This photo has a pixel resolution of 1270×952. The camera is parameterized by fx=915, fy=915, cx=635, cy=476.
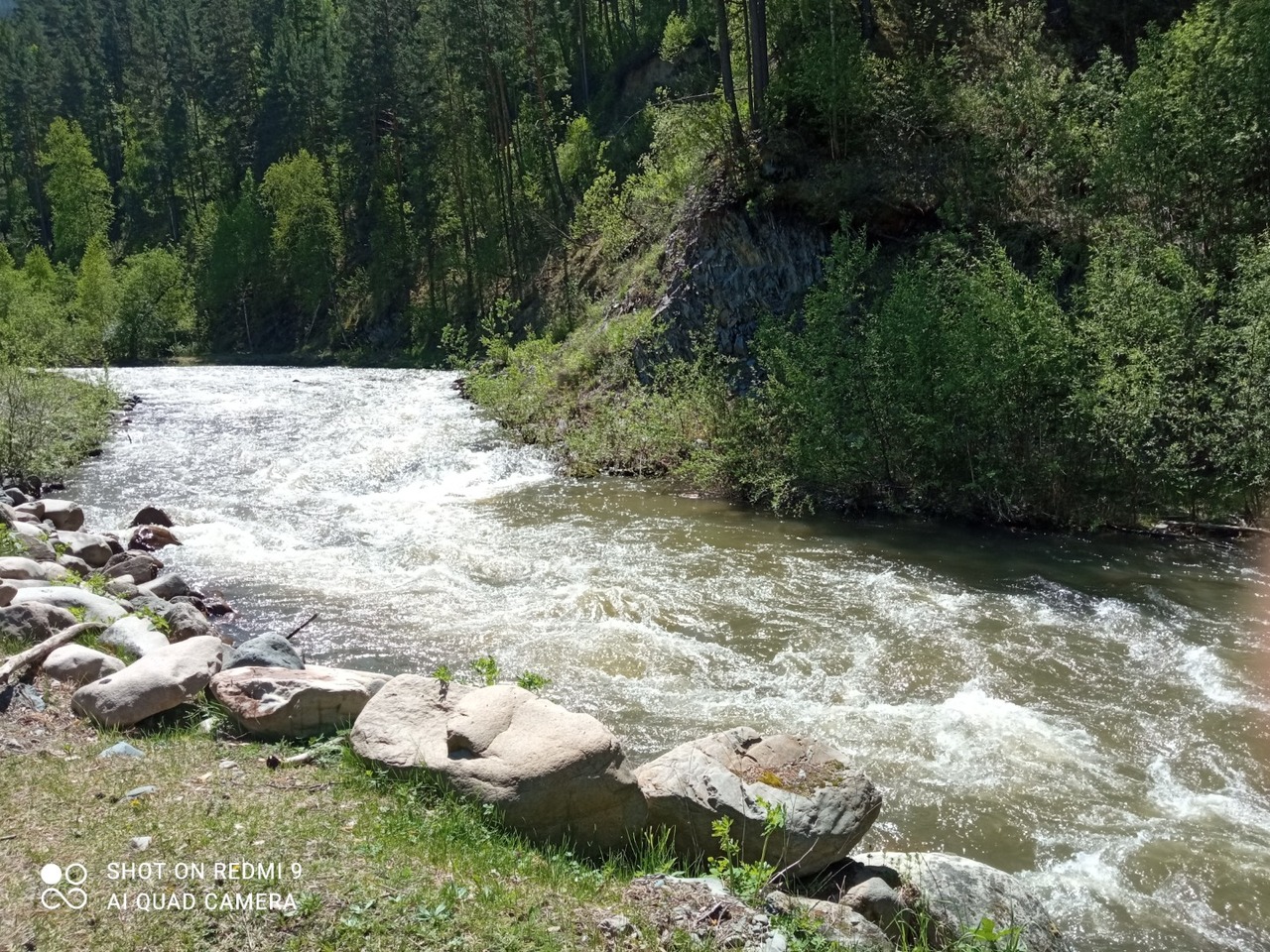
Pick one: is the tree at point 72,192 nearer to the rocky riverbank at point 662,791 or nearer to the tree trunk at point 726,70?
the tree trunk at point 726,70

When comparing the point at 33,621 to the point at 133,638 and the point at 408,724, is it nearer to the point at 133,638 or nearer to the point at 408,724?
the point at 133,638

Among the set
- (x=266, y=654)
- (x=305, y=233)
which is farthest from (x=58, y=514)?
(x=305, y=233)

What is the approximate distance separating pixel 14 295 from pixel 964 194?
46.2 meters

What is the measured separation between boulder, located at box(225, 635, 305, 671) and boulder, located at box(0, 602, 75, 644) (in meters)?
2.38

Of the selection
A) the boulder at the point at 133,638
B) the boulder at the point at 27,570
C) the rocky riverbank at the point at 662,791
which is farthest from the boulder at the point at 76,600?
the rocky riverbank at the point at 662,791

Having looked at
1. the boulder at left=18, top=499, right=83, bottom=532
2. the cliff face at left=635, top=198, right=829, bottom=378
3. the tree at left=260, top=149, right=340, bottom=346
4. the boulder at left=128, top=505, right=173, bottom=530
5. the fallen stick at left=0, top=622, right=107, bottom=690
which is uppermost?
the tree at left=260, top=149, right=340, bottom=346

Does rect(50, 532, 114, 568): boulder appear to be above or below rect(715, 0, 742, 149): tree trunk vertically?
below

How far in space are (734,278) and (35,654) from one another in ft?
56.0

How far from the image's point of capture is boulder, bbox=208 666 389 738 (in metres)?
6.94

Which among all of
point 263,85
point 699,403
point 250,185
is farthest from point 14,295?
point 699,403

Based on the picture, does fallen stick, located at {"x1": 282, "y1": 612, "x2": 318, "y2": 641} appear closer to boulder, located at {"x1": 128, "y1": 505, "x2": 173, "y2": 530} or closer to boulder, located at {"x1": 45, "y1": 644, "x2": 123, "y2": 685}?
boulder, located at {"x1": 45, "y1": 644, "x2": 123, "y2": 685}

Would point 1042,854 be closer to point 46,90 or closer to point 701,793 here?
point 701,793

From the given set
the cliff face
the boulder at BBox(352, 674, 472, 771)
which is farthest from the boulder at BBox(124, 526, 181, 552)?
the cliff face

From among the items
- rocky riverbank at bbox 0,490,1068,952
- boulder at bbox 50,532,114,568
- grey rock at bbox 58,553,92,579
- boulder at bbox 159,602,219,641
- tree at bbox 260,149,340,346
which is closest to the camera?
rocky riverbank at bbox 0,490,1068,952
